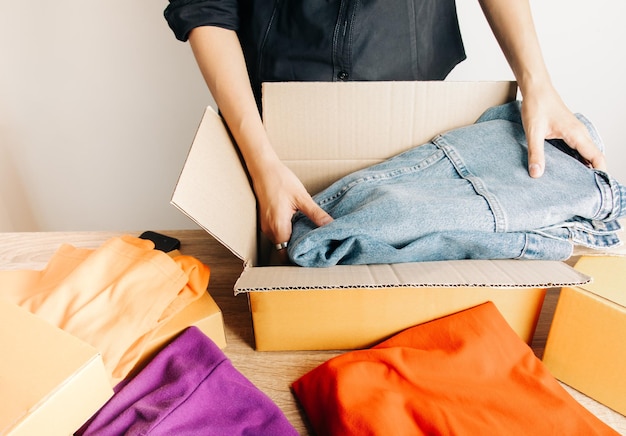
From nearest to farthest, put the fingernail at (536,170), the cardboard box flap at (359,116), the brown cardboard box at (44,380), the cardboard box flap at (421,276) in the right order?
1. the brown cardboard box at (44,380)
2. the cardboard box flap at (421,276)
3. the fingernail at (536,170)
4. the cardboard box flap at (359,116)

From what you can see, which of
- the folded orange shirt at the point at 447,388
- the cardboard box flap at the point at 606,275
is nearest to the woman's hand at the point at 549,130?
the cardboard box flap at the point at 606,275

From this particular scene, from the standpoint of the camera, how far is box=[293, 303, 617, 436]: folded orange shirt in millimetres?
327

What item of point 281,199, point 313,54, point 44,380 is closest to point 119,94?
point 313,54

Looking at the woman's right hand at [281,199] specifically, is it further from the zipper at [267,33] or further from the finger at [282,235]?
the zipper at [267,33]

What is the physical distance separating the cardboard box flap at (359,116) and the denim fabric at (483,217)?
0.12 m

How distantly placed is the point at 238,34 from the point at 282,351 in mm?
543

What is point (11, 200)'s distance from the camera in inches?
52.4

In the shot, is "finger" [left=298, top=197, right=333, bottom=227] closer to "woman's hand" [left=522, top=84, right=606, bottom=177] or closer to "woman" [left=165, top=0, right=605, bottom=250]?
"woman" [left=165, top=0, right=605, bottom=250]

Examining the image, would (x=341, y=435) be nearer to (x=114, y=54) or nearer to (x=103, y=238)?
(x=103, y=238)

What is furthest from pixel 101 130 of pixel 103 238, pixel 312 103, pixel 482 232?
pixel 482 232

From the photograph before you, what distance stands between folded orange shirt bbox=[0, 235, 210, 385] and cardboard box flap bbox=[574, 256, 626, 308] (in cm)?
41

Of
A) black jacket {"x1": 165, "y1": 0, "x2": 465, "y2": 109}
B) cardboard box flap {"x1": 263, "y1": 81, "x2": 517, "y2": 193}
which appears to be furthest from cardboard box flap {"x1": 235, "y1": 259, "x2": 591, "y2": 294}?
black jacket {"x1": 165, "y1": 0, "x2": 465, "y2": 109}

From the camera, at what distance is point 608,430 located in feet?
1.07

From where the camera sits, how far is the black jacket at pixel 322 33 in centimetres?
63
